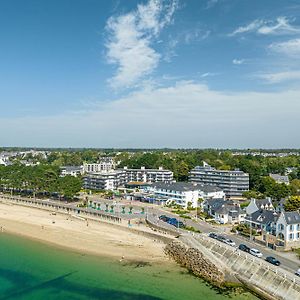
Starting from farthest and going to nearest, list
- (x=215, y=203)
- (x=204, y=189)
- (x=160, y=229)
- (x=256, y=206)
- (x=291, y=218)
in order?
1. (x=204, y=189)
2. (x=215, y=203)
3. (x=256, y=206)
4. (x=160, y=229)
5. (x=291, y=218)

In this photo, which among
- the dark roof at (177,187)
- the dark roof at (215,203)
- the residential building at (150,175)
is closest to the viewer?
the dark roof at (215,203)

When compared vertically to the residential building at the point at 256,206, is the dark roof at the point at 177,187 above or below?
above

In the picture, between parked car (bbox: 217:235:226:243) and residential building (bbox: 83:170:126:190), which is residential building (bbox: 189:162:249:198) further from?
Result: parked car (bbox: 217:235:226:243)

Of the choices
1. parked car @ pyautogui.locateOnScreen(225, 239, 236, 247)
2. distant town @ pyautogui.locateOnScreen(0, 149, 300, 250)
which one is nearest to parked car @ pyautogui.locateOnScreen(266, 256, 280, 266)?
parked car @ pyautogui.locateOnScreen(225, 239, 236, 247)

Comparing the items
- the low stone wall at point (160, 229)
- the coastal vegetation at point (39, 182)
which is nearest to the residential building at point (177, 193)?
the coastal vegetation at point (39, 182)

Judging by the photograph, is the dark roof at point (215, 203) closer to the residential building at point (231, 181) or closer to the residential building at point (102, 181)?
the residential building at point (231, 181)

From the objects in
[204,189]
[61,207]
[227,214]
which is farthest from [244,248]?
[61,207]

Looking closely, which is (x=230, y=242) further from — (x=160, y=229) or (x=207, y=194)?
(x=207, y=194)

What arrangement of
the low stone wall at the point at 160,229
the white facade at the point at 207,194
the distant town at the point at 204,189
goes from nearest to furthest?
1. the distant town at the point at 204,189
2. the low stone wall at the point at 160,229
3. the white facade at the point at 207,194
